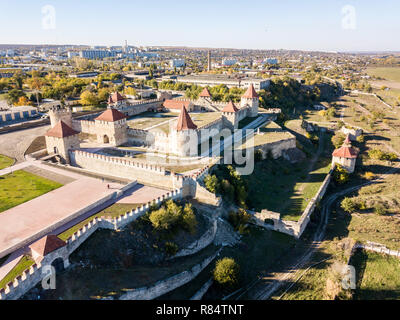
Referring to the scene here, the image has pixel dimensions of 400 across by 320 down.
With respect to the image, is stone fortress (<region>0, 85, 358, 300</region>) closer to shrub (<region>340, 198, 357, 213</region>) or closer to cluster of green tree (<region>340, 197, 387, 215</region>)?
shrub (<region>340, 198, 357, 213</region>)

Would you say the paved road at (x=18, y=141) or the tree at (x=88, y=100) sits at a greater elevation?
the tree at (x=88, y=100)

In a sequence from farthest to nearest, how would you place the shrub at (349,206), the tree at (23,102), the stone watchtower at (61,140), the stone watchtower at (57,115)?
the tree at (23,102) < the stone watchtower at (57,115) < the stone watchtower at (61,140) < the shrub at (349,206)

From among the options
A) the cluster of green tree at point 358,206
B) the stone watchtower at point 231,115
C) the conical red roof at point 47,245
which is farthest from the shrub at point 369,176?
the conical red roof at point 47,245

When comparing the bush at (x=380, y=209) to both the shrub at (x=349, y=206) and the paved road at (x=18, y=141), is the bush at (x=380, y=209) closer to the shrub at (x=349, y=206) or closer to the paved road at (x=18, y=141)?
the shrub at (x=349, y=206)

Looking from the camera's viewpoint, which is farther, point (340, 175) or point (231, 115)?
point (231, 115)

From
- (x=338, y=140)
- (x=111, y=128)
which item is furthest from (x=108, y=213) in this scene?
(x=338, y=140)

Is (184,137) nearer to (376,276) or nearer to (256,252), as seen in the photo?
(256,252)
